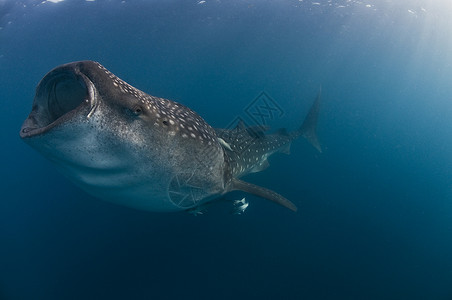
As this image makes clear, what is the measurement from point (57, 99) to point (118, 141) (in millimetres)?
752

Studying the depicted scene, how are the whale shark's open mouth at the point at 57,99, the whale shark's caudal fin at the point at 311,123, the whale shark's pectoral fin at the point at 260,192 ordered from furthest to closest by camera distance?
the whale shark's caudal fin at the point at 311,123 → the whale shark's pectoral fin at the point at 260,192 → the whale shark's open mouth at the point at 57,99

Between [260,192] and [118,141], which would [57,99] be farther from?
[260,192]

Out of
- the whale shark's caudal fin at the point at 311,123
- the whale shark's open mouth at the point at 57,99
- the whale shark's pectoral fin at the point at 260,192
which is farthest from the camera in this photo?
the whale shark's caudal fin at the point at 311,123

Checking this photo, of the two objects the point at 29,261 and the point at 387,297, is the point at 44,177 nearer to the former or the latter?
the point at 29,261

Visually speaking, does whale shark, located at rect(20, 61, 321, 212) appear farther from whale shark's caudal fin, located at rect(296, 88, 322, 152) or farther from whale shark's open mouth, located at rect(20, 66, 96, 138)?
whale shark's caudal fin, located at rect(296, 88, 322, 152)

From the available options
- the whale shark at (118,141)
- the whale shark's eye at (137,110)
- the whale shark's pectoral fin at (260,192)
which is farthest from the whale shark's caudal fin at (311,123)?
the whale shark's eye at (137,110)

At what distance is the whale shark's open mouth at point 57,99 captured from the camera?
159 cm

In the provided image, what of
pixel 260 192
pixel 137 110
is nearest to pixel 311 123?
pixel 260 192

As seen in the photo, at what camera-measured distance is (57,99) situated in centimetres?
210

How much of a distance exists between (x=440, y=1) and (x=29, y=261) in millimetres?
34843

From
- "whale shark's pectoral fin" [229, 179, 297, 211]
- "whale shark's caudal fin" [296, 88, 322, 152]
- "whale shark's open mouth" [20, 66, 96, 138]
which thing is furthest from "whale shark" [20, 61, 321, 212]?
"whale shark's caudal fin" [296, 88, 322, 152]

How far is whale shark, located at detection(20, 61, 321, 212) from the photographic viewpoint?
5.48 feet

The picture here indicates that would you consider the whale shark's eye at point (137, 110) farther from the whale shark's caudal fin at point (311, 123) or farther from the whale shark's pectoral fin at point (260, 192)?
the whale shark's caudal fin at point (311, 123)

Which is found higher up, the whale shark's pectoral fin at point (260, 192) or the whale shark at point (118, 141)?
the whale shark at point (118, 141)
